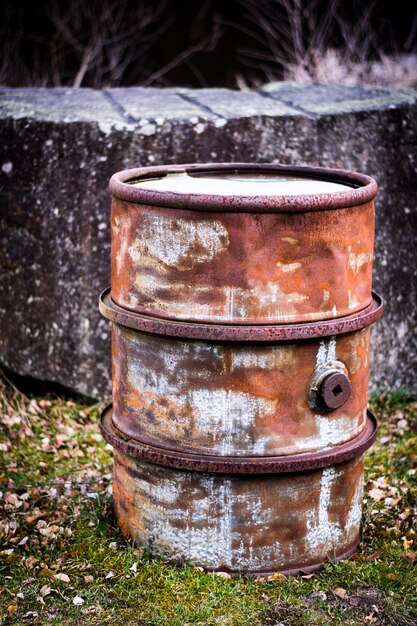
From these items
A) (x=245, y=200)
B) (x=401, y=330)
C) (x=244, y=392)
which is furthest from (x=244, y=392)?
(x=401, y=330)

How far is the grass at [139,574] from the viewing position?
2.92 m

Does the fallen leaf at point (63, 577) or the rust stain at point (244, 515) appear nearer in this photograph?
the rust stain at point (244, 515)

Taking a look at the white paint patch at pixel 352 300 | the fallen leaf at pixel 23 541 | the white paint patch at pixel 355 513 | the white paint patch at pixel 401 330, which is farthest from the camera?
the white paint patch at pixel 401 330

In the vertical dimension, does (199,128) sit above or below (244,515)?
above

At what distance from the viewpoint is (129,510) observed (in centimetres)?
328

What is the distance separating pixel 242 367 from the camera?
2863mm

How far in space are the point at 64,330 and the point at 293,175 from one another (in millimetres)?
1889

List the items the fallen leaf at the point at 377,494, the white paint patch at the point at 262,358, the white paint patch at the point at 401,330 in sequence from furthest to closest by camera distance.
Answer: the white paint patch at the point at 401,330
the fallen leaf at the point at 377,494
the white paint patch at the point at 262,358

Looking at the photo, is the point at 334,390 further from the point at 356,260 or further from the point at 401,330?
the point at 401,330

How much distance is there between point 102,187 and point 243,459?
229 centimetres

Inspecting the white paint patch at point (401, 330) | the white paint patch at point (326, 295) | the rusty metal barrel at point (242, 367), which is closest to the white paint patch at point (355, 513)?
the rusty metal barrel at point (242, 367)

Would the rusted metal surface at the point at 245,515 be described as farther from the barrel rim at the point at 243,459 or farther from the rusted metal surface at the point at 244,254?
the rusted metal surface at the point at 244,254

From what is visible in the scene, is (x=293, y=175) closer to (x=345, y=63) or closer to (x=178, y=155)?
(x=178, y=155)

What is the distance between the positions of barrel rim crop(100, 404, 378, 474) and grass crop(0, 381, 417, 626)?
1.51 ft
